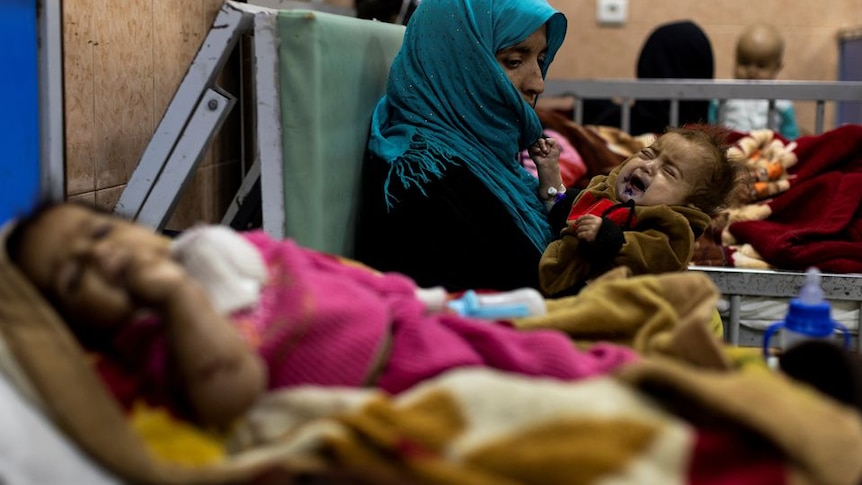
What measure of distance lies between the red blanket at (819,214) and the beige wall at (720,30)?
279 cm

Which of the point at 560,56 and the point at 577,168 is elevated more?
the point at 560,56

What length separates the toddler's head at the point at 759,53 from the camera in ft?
17.7

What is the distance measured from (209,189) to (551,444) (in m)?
2.58

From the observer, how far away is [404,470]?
1.07m

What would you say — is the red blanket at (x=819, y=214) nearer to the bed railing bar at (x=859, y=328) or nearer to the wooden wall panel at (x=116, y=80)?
the bed railing bar at (x=859, y=328)

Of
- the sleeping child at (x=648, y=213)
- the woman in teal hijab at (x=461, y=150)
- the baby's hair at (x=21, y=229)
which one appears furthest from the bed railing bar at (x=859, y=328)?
the baby's hair at (x=21, y=229)

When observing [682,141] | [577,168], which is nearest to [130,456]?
[682,141]

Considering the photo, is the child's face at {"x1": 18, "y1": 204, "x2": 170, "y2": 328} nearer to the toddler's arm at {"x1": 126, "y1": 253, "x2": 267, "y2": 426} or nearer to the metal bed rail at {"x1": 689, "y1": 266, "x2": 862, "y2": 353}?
the toddler's arm at {"x1": 126, "y1": 253, "x2": 267, "y2": 426}

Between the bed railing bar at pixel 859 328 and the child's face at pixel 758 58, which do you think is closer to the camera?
the bed railing bar at pixel 859 328

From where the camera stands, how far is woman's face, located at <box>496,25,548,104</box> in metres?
2.44

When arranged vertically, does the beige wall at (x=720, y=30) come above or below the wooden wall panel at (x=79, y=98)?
above

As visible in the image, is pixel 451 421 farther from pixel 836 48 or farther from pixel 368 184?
pixel 836 48

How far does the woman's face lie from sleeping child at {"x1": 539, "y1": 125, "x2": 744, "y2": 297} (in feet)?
0.96

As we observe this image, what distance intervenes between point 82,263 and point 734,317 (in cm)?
209
